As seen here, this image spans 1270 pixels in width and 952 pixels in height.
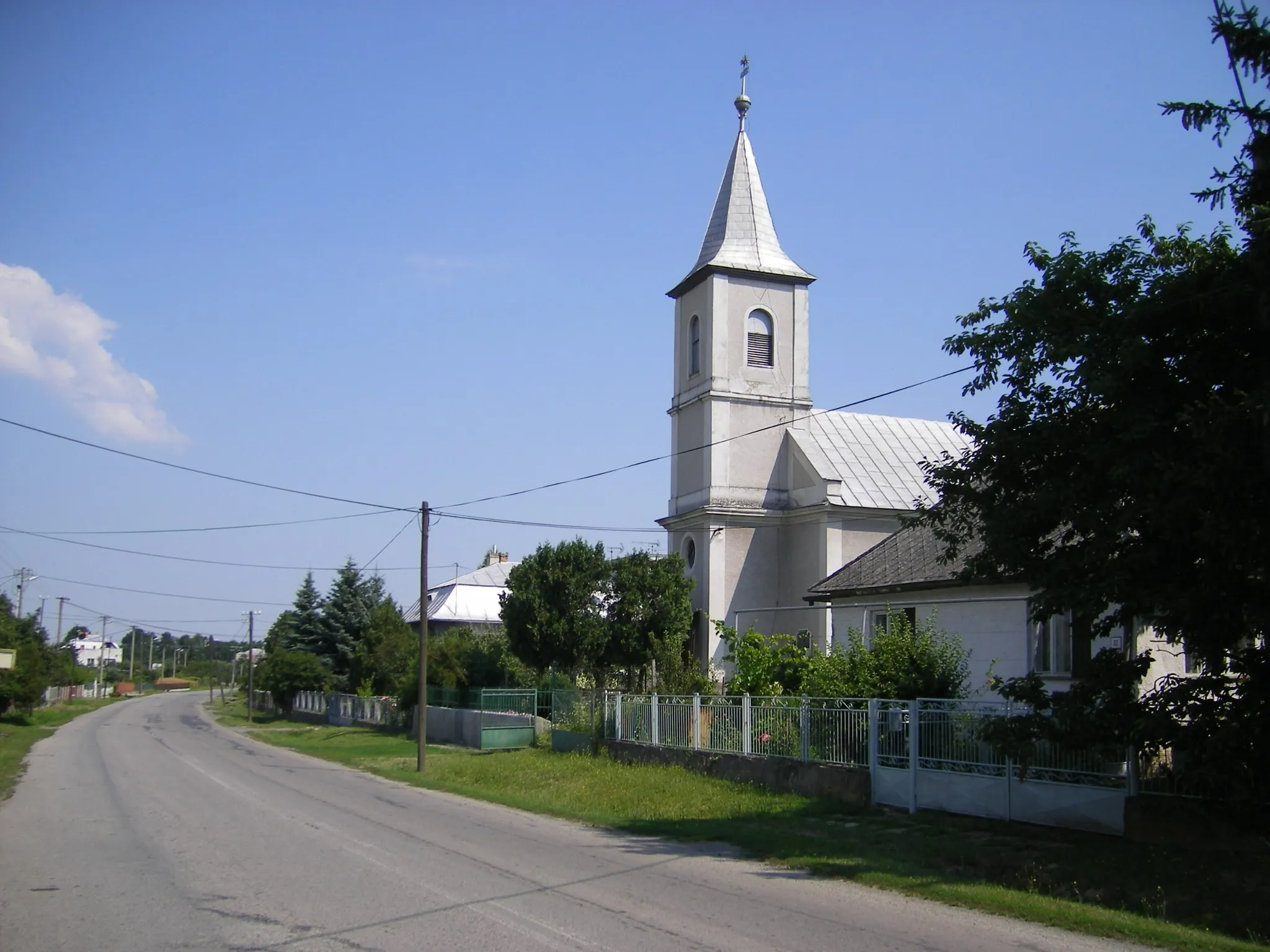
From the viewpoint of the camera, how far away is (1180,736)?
10.5m

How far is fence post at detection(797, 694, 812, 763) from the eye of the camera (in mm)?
17875

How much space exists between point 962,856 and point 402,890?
6.04 m

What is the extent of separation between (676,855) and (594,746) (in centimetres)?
1319

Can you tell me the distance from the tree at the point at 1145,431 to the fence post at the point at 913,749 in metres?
3.38

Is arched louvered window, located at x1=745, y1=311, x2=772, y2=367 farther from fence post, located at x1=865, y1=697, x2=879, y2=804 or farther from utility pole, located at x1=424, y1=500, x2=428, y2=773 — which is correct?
fence post, located at x1=865, y1=697, x2=879, y2=804

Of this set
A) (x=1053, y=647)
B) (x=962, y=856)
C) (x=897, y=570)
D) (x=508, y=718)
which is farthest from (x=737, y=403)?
(x=962, y=856)

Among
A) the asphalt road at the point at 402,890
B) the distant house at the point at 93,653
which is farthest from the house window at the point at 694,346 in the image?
the distant house at the point at 93,653

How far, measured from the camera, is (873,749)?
16.4m

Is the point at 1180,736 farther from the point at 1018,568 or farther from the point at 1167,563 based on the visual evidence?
the point at 1018,568

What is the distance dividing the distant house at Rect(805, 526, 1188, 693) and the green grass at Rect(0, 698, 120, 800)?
17372 mm

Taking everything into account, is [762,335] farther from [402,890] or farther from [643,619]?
[402,890]

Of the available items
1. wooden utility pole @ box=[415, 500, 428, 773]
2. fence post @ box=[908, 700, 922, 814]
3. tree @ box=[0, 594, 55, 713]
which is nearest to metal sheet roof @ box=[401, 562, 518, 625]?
tree @ box=[0, 594, 55, 713]

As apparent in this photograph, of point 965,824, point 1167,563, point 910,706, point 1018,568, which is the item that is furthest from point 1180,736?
point 910,706

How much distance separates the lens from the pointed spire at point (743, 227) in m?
37.7
